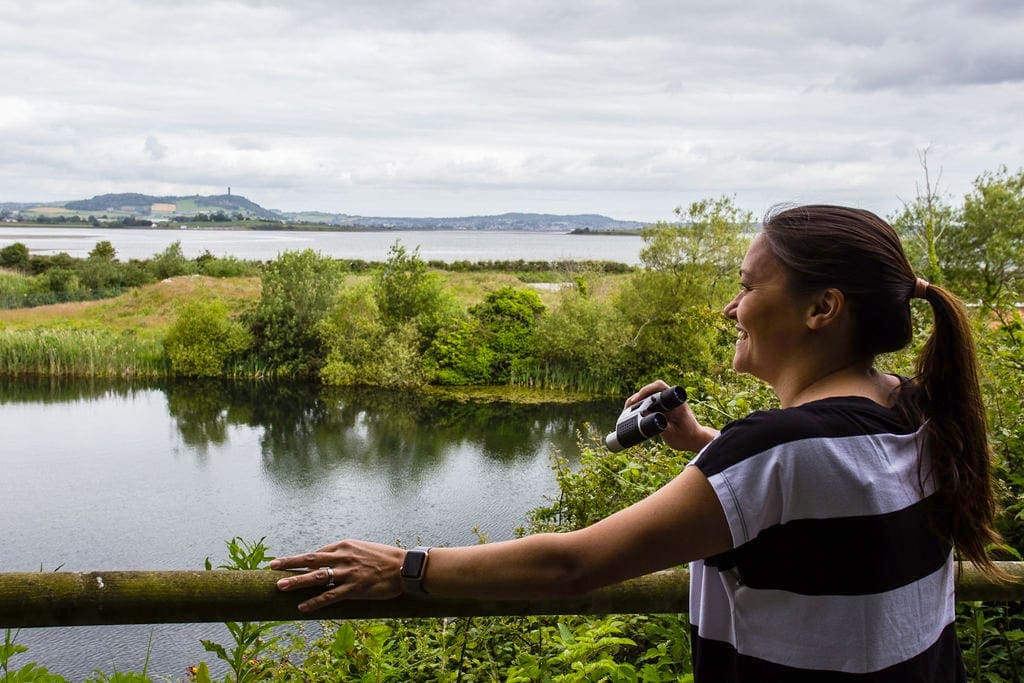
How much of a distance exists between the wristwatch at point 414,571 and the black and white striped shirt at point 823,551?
38 centimetres

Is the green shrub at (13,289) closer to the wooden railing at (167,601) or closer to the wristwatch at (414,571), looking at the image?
the wooden railing at (167,601)

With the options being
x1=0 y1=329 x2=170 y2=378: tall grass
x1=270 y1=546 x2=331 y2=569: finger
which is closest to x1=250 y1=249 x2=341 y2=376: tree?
x1=0 y1=329 x2=170 y2=378: tall grass

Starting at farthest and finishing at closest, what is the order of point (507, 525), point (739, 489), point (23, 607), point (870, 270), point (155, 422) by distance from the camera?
point (155, 422), point (507, 525), point (23, 607), point (870, 270), point (739, 489)

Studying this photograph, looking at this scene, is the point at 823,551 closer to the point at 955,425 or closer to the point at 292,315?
the point at 955,425

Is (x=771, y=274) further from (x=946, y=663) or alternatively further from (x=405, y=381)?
(x=405, y=381)

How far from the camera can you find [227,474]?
1625 cm

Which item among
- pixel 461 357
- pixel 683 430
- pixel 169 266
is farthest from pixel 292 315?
pixel 683 430

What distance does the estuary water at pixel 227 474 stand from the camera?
1203 centimetres

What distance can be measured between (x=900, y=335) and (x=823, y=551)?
33 cm

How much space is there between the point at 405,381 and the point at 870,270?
23.8m

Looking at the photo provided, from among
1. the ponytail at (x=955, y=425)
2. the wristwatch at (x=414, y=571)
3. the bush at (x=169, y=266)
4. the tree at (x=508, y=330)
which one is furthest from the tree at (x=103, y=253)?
the ponytail at (x=955, y=425)

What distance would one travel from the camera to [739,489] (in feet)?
3.06

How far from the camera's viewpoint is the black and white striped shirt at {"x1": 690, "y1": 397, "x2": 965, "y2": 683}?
94 centimetres

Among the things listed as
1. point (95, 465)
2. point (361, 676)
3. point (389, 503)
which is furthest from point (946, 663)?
point (95, 465)
